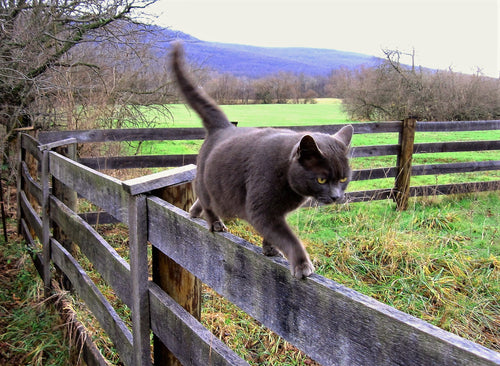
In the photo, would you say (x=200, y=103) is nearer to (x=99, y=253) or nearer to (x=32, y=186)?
(x=99, y=253)

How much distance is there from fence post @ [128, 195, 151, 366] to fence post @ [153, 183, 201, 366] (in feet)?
0.20

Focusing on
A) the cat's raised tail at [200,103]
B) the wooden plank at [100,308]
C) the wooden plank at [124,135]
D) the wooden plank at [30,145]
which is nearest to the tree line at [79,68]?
the wooden plank at [30,145]

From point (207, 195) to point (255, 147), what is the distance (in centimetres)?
37

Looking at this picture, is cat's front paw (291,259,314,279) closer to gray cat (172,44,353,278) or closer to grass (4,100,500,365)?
gray cat (172,44,353,278)

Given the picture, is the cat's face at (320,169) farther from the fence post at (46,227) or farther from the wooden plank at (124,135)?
the wooden plank at (124,135)

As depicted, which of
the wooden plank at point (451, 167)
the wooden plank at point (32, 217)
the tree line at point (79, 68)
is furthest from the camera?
the tree line at point (79, 68)

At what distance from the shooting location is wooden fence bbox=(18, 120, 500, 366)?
0.91 meters

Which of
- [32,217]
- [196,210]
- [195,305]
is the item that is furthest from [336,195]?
[32,217]

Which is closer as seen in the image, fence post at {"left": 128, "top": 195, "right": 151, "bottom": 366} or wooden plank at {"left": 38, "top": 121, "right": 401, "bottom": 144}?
fence post at {"left": 128, "top": 195, "right": 151, "bottom": 366}

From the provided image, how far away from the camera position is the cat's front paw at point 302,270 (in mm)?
1199

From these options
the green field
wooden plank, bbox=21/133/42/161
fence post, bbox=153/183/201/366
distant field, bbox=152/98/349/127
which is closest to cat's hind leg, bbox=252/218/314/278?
fence post, bbox=153/183/201/366

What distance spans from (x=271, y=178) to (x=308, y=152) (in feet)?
0.62

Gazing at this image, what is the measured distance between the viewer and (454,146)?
7125 mm

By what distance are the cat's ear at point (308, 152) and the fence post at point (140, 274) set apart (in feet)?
2.54
